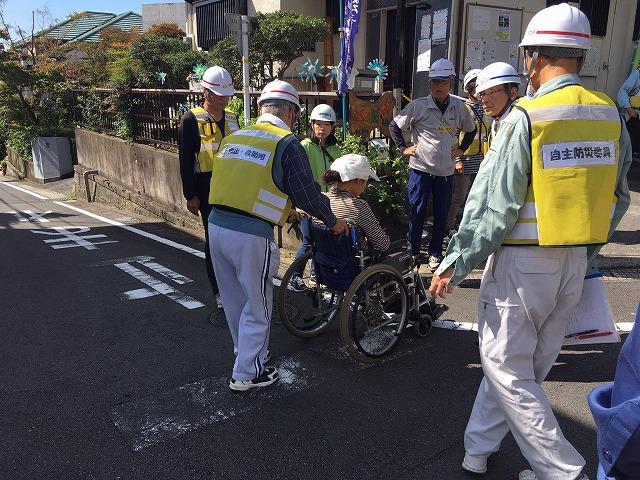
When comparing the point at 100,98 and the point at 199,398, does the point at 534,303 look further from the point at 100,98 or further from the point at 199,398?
the point at 100,98

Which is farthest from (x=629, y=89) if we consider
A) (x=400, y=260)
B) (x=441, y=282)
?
(x=441, y=282)

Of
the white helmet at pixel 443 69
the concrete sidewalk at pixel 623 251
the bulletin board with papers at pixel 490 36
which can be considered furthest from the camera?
the bulletin board with papers at pixel 490 36

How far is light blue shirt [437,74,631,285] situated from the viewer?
2.01 m

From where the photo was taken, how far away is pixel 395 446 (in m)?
2.70

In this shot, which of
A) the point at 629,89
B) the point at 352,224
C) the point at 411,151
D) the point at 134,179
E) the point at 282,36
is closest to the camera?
the point at 352,224

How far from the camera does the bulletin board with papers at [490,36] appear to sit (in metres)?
7.95

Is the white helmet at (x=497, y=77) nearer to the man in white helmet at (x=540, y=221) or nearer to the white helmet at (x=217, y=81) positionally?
the man in white helmet at (x=540, y=221)

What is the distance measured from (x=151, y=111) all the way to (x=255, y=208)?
302 inches

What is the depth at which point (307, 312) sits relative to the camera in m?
4.29

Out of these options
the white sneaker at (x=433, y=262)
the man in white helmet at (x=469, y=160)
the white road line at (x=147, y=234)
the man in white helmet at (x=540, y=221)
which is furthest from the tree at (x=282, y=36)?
the man in white helmet at (x=540, y=221)

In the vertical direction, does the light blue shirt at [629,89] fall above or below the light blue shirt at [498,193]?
above

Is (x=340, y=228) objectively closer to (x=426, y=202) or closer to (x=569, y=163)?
(x=569, y=163)

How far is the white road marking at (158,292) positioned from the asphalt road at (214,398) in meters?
0.03

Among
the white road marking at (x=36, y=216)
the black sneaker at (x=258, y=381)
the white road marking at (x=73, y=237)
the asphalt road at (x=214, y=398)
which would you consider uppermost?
the black sneaker at (x=258, y=381)
